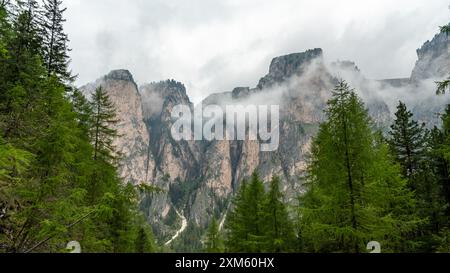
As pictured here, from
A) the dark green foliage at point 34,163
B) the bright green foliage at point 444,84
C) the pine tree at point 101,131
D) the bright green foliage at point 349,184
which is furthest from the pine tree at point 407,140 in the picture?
the dark green foliage at point 34,163

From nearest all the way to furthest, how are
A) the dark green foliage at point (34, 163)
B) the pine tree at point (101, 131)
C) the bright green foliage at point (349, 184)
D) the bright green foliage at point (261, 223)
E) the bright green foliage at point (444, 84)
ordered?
the dark green foliage at point (34, 163), the bright green foliage at point (444, 84), the bright green foliage at point (349, 184), the pine tree at point (101, 131), the bright green foliage at point (261, 223)

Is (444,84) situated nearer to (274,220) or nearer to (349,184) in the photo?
(349,184)

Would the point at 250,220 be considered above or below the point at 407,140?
below

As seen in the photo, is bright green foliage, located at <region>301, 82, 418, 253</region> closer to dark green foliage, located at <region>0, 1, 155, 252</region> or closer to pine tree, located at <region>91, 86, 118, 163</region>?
dark green foliage, located at <region>0, 1, 155, 252</region>

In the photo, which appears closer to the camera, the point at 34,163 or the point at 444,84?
the point at 34,163

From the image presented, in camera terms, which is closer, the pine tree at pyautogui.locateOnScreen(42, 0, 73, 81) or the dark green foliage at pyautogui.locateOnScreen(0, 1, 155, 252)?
the dark green foliage at pyautogui.locateOnScreen(0, 1, 155, 252)

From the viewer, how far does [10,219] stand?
10117mm

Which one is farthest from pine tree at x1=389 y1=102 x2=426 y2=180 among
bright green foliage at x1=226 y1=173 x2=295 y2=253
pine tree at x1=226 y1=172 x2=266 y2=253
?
pine tree at x1=226 y1=172 x2=266 y2=253

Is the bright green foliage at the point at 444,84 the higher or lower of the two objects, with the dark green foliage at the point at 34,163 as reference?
higher

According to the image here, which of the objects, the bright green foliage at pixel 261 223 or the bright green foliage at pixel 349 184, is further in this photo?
the bright green foliage at pixel 261 223

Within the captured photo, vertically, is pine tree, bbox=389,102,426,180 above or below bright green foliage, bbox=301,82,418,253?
above

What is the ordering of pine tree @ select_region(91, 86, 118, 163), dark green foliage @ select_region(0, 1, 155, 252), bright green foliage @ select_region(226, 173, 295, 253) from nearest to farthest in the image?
dark green foliage @ select_region(0, 1, 155, 252)
pine tree @ select_region(91, 86, 118, 163)
bright green foliage @ select_region(226, 173, 295, 253)

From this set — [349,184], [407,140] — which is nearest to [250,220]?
[349,184]

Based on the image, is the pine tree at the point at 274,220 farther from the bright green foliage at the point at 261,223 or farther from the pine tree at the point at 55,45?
the pine tree at the point at 55,45
